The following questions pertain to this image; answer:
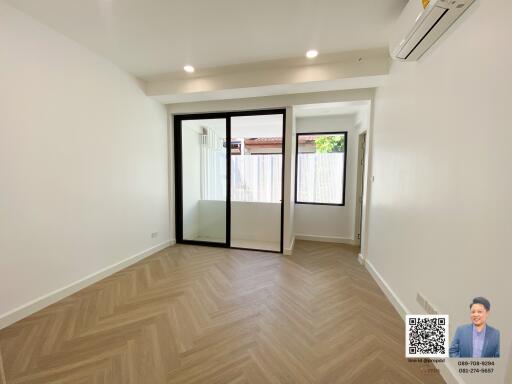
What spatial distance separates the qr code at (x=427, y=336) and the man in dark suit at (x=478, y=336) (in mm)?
149

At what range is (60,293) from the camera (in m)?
2.38

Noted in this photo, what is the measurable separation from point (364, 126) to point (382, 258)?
2389mm

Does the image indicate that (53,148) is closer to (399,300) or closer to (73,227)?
(73,227)

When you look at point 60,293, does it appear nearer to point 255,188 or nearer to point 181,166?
point 181,166

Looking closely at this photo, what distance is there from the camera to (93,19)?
7.00 ft

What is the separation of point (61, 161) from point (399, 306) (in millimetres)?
4013

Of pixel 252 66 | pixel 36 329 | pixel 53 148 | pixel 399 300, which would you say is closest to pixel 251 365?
pixel 399 300

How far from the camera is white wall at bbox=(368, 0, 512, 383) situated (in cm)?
112

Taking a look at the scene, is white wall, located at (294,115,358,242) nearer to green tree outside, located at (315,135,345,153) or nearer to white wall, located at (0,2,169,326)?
green tree outside, located at (315,135,345,153)

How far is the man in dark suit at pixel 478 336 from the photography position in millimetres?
1150

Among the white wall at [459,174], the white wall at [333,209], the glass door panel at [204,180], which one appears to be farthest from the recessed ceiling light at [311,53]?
the glass door panel at [204,180]

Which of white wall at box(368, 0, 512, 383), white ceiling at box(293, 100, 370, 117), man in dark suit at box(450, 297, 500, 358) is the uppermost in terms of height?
white ceiling at box(293, 100, 370, 117)

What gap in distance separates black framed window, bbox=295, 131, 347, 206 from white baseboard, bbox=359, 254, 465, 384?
1727 millimetres

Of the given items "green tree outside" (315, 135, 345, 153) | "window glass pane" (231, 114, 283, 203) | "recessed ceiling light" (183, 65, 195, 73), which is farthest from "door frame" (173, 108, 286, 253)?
"green tree outside" (315, 135, 345, 153)
